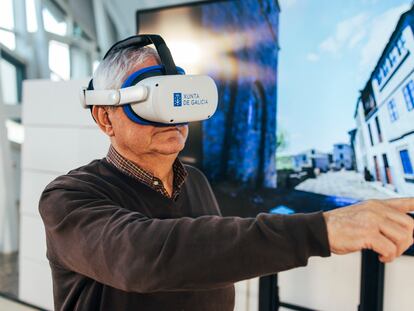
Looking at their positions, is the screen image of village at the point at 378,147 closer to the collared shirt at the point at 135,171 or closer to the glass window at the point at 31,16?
the collared shirt at the point at 135,171

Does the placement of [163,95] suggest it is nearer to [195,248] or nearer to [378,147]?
[195,248]

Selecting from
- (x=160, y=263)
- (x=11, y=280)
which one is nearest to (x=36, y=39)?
(x=11, y=280)

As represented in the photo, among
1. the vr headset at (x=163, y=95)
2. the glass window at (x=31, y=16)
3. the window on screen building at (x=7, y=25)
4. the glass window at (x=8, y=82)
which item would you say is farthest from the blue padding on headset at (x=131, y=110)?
the glass window at (x=31, y=16)

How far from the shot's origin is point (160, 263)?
1.57 ft

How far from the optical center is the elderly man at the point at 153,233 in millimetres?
450

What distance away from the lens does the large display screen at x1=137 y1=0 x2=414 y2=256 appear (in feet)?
4.70

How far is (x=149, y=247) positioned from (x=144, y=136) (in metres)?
0.33

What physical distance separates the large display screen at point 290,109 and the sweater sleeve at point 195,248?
111 cm

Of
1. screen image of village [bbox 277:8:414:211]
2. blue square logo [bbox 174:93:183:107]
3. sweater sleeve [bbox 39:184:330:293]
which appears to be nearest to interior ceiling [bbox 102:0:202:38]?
screen image of village [bbox 277:8:414:211]

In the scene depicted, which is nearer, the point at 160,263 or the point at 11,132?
the point at 160,263

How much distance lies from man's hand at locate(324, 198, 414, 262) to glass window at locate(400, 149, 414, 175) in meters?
1.02

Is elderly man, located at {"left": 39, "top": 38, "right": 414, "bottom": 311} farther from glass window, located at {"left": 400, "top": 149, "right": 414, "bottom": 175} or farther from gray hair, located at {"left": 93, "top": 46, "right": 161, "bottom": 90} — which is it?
glass window, located at {"left": 400, "top": 149, "right": 414, "bottom": 175}

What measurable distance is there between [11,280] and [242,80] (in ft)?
8.41

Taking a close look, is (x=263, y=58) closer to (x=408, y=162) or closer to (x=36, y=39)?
(x=408, y=162)
